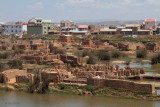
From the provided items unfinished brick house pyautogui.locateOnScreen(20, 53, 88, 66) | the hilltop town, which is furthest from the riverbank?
unfinished brick house pyautogui.locateOnScreen(20, 53, 88, 66)

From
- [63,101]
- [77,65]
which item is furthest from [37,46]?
[63,101]

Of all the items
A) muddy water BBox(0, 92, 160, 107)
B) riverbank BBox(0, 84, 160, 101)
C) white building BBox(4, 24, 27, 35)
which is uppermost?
white building BBox(4, 24, 27, 35)

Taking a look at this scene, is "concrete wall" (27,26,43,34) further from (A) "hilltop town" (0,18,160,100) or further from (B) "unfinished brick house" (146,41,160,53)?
(B) "unfinished brick house" (146,41,160,53)

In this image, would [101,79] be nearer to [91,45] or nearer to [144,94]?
[144,94]

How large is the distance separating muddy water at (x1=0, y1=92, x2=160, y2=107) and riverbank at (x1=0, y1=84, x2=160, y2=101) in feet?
1.41

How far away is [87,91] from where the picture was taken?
2234cm

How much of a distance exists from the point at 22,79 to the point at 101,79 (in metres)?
5.30

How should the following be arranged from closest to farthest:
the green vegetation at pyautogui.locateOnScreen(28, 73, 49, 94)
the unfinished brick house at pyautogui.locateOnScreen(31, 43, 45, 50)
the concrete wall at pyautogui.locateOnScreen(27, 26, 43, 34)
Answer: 1. the green vegetation at pyautogui.locateOnScreen(28, 73, 49, 94)
2. the unfinished brick house at pyautogui.locateOnScreen(31, 43, 45, 50)
3. the concrete wall at pyautogui.locateOnScreen(27, 26, 43, 34)

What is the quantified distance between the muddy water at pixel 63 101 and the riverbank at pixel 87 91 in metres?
0.43

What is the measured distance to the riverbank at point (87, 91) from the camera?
21078 millimetres

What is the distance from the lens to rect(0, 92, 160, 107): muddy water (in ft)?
66.1

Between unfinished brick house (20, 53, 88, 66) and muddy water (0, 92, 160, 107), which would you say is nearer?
muddy water (0, 92, 160, 107)

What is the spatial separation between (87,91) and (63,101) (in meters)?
1.89

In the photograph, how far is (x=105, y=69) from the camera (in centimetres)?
2891
